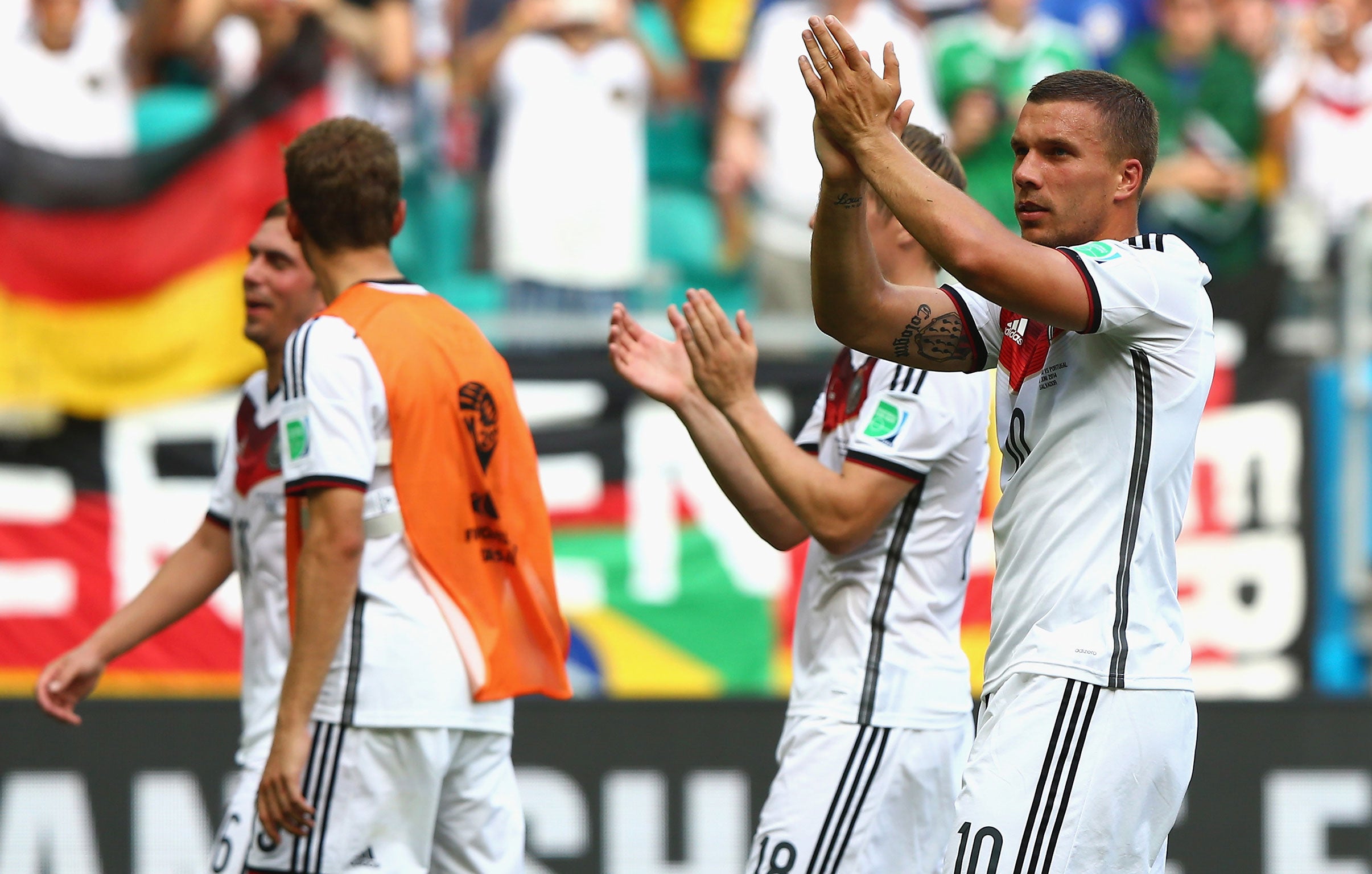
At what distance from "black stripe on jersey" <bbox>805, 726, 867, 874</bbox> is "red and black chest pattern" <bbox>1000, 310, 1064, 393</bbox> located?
97cm

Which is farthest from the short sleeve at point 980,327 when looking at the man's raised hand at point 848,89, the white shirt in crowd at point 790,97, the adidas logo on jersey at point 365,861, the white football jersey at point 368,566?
the white shirt in crowd at point 790,97

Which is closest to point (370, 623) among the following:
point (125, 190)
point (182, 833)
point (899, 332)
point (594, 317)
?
point (899, 332)

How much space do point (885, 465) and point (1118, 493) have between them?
0.78 metres

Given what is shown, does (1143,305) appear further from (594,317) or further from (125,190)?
(125,190)

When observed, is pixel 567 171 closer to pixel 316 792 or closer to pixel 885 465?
pixel 885 465

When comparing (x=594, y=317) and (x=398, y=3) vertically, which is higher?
(x=398, y=3)

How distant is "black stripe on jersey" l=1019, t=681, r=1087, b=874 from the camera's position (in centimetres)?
307

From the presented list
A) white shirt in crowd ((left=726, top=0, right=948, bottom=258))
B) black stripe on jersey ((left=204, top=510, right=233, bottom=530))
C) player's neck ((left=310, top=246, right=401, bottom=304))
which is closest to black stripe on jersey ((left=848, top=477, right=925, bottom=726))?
player's neck ((left=310, top=246, right=401, bottom=304))

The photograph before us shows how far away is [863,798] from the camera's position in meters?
3.82

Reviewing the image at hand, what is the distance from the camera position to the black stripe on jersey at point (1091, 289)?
2.96m

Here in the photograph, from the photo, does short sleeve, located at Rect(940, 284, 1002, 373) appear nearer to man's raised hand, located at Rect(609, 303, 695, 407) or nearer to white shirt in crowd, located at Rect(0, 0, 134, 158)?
man's raised hand, located at Rect(609, 303, 695, 407)

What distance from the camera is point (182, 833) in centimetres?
581

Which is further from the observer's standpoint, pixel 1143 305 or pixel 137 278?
pixel 137 278

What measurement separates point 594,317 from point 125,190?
239cm
